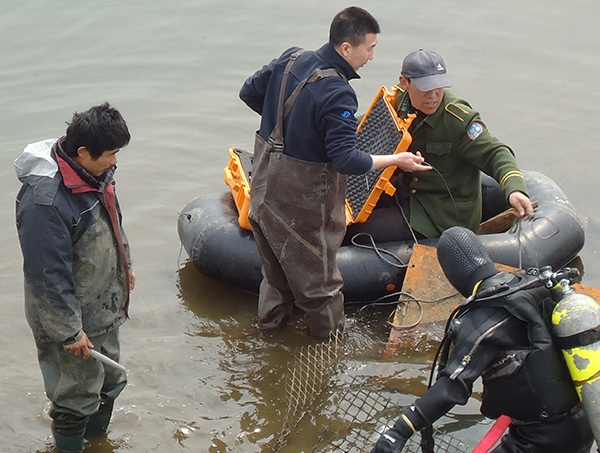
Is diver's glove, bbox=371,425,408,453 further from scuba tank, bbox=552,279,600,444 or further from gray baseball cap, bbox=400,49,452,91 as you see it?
gray baseball cap, bbox=400,49,452,91

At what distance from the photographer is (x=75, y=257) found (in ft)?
11.8

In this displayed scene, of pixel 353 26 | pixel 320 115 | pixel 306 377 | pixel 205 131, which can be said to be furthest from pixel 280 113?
pixel 205 131

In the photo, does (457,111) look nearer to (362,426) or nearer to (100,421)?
(362,426)

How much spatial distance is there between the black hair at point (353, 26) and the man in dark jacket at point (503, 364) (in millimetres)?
1430

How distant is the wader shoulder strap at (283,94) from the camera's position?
14.2 ft

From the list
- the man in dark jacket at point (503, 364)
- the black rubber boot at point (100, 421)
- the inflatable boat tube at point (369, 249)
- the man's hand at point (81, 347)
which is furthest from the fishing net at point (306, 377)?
the man in dark jacket at point (503, 364)

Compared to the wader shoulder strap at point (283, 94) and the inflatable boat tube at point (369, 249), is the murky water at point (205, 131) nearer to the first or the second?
the inflatable boat tube at point (369, 249)

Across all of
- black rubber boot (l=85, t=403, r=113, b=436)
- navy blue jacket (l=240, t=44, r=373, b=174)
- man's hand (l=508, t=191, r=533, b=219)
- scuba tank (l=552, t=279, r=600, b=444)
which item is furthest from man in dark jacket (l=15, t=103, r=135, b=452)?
man's hand (l=508, t=191, r=533, b=219)

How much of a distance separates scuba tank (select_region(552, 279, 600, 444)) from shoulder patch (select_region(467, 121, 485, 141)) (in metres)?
2.22

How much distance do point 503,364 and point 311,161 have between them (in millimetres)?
1828

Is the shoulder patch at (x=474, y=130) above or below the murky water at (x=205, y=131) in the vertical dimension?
above

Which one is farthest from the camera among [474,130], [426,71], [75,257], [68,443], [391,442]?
[474,130]

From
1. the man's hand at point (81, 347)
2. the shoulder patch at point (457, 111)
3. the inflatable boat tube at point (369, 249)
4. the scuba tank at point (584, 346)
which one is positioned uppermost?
the shoulder patch at point (457, 111)

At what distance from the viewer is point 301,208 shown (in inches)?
182
